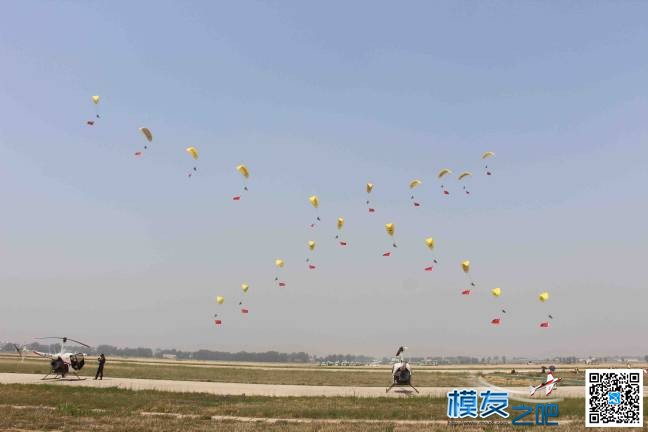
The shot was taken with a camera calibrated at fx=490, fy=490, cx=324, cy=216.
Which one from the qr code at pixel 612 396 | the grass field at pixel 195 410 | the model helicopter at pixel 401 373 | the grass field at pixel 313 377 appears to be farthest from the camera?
the grass field at pixel 313 377

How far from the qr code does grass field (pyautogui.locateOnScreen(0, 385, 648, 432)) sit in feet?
8.93

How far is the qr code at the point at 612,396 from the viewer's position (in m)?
18.0

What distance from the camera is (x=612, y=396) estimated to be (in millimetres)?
18359

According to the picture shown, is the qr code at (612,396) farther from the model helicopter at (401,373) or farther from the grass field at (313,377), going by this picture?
the grass field at (313,377)

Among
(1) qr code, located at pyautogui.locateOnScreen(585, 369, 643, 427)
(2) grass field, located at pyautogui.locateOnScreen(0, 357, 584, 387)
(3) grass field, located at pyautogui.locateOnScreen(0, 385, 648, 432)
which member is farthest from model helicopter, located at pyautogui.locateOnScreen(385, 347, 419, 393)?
(1) qr code, located at pyautogui.locateOnScreen(585, 369, 643, 427)

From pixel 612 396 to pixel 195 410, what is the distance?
66.5 feet

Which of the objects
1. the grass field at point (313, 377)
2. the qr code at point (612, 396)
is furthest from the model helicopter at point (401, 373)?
the qr code at point (612, 396)

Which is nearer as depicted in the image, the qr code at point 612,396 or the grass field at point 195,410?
the qr code at point 612,396

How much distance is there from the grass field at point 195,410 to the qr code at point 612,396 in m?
2.72

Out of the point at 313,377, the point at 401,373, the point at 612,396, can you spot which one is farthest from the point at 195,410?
the point at 313,377

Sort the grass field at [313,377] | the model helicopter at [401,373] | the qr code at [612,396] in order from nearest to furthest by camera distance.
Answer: the qr code at [612,396] → the model helicopter at [401,373] → the grass field at [313,377]

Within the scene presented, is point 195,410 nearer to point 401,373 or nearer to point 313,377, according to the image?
point 401,373

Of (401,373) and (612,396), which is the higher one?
(612,396)

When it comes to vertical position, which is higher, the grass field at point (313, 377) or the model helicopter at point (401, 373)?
the model helicopter at point (401, 373)
